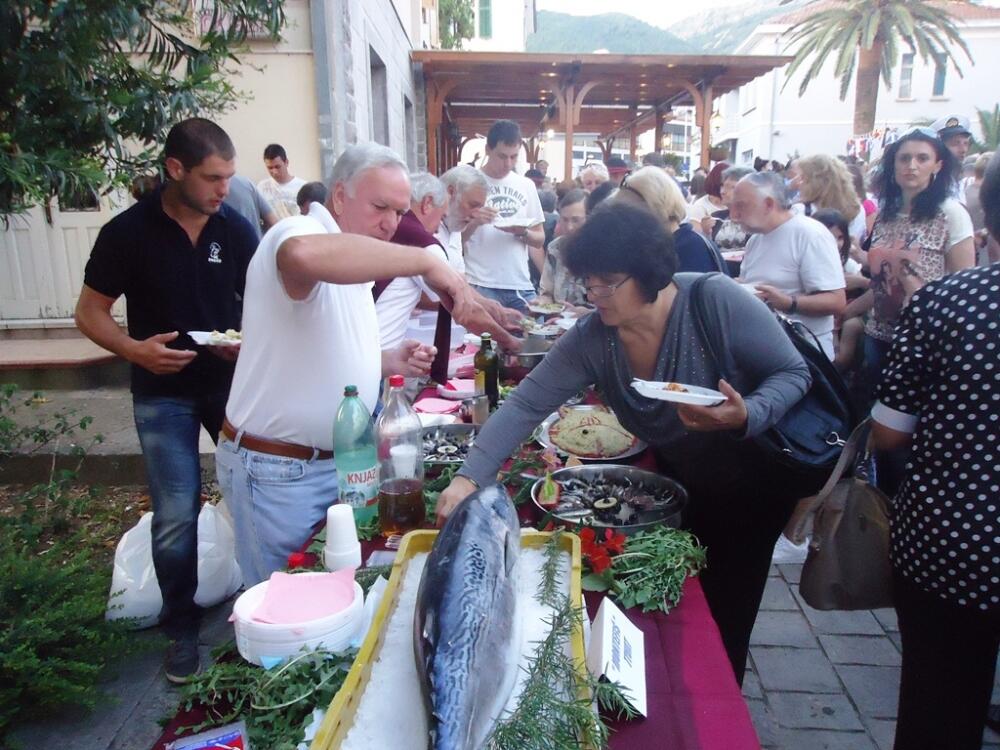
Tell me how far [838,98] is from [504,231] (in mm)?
37897

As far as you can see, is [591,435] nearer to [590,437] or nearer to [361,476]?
[590,437]

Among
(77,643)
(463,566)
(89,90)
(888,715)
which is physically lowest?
(888,715)

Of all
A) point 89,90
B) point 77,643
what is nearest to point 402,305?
point 89,90

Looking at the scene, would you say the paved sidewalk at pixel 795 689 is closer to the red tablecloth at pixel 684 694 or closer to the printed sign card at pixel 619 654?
the red tablecloth at pixel 684 694

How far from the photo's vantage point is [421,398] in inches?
129

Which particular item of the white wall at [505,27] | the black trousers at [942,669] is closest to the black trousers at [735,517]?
the black trousers at [942,669]

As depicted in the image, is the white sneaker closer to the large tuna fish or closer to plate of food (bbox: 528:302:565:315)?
plate of food (bbox: 528:302:565:315)

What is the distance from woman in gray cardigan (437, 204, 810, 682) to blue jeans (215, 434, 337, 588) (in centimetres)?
54

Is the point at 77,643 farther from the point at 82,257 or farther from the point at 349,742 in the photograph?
the point at 82,257

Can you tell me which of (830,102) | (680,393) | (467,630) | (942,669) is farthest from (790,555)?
(830,102)

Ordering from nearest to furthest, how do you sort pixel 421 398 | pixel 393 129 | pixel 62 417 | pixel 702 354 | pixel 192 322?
pixel 702 354 < pixel 192 322 < pixel 421 398 < pixel 62 417 < pixel 393 129

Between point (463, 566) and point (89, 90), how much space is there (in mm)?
2931

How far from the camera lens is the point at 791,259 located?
3926mm

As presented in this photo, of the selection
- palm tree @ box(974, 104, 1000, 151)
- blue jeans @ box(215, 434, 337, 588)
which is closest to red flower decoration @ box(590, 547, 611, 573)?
blue jeans @ box(215, 434, 337, 588)
